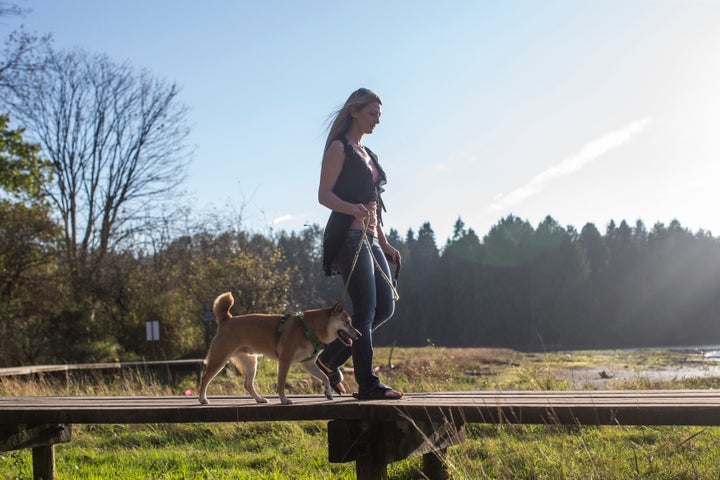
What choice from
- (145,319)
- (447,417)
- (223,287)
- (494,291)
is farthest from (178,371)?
(494,291)

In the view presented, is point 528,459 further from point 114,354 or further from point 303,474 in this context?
point 114,354

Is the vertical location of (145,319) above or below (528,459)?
above

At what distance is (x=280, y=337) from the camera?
413cm

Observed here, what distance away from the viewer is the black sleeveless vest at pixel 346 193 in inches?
163

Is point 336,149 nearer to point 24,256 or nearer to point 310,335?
point 310,335

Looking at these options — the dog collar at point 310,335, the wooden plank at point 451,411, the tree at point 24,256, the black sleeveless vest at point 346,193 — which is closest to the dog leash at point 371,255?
the black sleeveless vest at point 346,193

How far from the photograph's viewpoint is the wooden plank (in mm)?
2803

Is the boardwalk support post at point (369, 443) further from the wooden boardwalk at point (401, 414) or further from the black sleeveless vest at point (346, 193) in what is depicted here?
the black sleeveless vest at point (346, 193)

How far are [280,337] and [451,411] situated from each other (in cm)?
137

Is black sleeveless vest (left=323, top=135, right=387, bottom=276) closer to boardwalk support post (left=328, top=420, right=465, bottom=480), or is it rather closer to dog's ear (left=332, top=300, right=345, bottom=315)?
dog's ear (left=332, top=300, right=345, bottom=315)

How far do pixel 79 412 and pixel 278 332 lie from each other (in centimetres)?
135

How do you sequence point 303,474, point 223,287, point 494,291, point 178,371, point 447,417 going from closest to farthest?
point 447,417, point 303,474, point 178,371, point 223,287, point 494,291

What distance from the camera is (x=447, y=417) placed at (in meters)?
3.25

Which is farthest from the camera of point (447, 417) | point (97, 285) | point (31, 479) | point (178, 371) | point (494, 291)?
point (494, 291)
